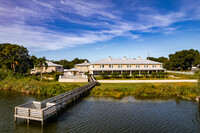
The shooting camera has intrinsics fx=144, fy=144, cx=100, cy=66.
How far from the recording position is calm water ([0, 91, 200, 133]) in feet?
40.8

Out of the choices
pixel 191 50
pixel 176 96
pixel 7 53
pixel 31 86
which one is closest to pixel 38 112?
pixel 31 86

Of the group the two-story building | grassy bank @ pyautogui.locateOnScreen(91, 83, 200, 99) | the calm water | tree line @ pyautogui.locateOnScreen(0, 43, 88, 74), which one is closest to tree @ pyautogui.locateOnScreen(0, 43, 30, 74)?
tree line @ pyautogui.locateOnScreen(0, 43, 88, 74)

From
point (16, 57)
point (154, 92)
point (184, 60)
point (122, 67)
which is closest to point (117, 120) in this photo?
point (154, 92)

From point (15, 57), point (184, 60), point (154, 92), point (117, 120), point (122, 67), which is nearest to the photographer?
point (117, 120)

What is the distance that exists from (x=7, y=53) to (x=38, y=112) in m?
44.6

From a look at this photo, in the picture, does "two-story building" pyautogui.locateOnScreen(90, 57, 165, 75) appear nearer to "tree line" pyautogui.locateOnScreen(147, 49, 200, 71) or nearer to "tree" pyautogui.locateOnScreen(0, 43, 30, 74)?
"tree" pyautogui.locateOnScreen(0, 43, 30, 74)

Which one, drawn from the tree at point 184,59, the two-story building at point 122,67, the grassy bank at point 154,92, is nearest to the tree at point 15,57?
the two-story building at point 122,67

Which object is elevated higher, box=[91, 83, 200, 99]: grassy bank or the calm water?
box=[91, 83, 200, 99]: grassy bank

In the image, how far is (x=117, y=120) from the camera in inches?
564

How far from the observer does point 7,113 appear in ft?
51.6

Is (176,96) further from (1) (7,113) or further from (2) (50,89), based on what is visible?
(1) (7,113)

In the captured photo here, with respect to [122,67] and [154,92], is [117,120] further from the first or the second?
[122,67]

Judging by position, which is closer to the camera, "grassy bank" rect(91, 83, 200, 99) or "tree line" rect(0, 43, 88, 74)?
"grassy bank" rect(91, 83, 200, 99)

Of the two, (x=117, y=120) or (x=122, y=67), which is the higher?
(x=122, y=67)
